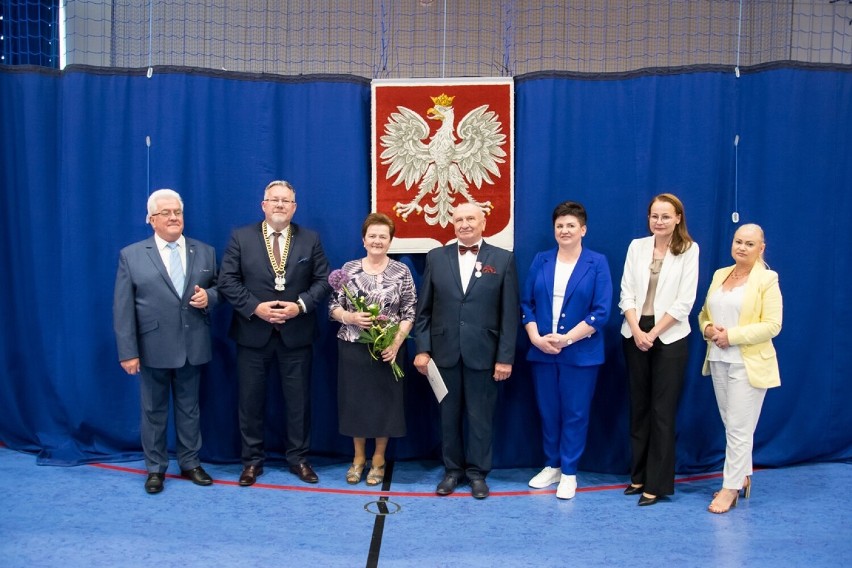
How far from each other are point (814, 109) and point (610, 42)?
154 centimetres

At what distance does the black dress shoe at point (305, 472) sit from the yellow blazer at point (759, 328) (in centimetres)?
231

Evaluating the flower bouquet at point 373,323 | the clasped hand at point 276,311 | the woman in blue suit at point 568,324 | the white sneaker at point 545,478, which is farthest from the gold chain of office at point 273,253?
Answer: the white sneaker at point 545,478

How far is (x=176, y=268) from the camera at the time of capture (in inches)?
158

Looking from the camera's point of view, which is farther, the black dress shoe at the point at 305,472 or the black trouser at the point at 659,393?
the black dress shoe at the point at 305,472

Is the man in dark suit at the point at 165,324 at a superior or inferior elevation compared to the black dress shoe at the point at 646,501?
superior

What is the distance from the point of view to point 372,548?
10.7 ft

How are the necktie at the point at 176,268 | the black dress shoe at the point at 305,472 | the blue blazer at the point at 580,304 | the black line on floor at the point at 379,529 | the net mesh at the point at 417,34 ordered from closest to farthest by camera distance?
the black line on floor at the point at 379,529 → the blue blazer at the point at 580,304 → the necktie at the point at 176,268 → the black dress shoe at the point at 305,472 → the net mesh at the point at 417,34

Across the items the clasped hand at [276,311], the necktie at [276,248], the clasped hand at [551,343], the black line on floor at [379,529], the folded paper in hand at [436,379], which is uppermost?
the necktie at [276,248]

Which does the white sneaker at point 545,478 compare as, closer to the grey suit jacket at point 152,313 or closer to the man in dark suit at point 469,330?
the man in dark suit at point 469,330

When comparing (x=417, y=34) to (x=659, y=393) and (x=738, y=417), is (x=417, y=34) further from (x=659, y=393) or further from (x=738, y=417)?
(x=738, y=417)

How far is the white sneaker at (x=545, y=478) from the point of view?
410 centimetres

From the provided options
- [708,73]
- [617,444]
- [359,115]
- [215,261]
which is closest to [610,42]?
[708,73]

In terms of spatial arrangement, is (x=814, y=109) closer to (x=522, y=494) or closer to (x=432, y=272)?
(x=432, y=272)

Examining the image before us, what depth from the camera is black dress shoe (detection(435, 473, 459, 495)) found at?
13.0ft
